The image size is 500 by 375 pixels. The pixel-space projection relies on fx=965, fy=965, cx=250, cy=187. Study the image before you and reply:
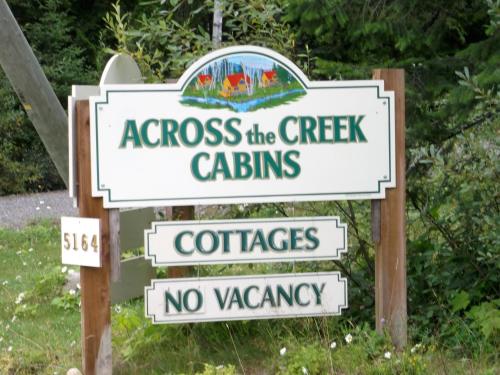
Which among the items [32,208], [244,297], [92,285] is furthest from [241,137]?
[32,208]

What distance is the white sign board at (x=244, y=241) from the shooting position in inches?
214

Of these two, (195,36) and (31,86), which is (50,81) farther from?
(195,36)

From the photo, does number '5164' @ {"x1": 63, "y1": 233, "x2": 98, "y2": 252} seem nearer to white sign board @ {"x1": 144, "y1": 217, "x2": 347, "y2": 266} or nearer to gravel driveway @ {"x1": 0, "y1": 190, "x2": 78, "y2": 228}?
white sign board @ {"x1": 144, "y1": 217, "x2": 347, "y2": 266}

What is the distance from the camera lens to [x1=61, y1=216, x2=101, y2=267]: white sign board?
5.30 meters

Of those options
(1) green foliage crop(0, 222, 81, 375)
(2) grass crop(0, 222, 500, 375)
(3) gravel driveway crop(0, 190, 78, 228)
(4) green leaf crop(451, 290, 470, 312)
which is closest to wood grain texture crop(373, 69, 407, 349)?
(2) grass crop(0, 222, 500, 375)

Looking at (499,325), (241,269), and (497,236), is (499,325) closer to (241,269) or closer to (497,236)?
(497,236)

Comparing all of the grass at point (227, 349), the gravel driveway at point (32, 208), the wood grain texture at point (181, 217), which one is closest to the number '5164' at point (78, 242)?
the grass at point (227, 349)

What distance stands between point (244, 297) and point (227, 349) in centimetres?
56

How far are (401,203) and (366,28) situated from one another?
1314 millimetres

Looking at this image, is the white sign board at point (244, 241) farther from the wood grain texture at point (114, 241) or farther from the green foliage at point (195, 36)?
the green foliage at point (195, 36)

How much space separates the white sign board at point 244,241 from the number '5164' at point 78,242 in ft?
0.97

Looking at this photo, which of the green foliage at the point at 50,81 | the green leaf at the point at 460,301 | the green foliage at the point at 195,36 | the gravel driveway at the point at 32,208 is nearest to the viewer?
the green leaf at the point at 460,301

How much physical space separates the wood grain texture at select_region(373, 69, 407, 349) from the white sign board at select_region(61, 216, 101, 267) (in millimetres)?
1623

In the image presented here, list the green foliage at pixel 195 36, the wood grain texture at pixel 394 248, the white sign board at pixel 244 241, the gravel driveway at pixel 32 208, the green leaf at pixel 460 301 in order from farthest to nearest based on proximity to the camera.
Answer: the gravel driveway at pixel 32 208 → the green foliage at pixel 195 36 → the green leaf at pixel 460 301 → the wood grain texture at pixel 394 248 → the white sign board at pixel 244 241
